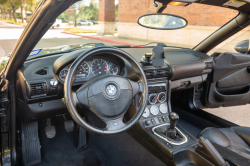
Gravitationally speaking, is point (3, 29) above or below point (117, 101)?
above

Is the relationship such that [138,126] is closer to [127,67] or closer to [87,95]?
[127,67]

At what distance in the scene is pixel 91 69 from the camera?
1866 millimetres

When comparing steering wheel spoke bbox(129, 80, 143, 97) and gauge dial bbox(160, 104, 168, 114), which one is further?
gauge dial bbox(160, 104, 168, 114)

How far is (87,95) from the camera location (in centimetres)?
135

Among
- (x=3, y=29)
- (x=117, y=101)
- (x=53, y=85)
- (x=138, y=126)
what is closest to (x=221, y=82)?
(x=138, y=126)

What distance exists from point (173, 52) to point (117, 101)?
5.03ft

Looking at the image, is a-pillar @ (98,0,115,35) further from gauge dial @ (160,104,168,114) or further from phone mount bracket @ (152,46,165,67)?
gauge dial @ (160,104,168,114)

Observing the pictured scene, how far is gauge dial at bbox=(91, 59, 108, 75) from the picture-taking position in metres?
1.87

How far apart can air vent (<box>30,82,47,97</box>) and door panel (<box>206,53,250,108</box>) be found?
225cm

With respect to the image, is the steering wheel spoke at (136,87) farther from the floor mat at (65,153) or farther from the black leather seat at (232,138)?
the floor mat at (65,153)

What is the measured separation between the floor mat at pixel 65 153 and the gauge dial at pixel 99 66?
116 centimetres

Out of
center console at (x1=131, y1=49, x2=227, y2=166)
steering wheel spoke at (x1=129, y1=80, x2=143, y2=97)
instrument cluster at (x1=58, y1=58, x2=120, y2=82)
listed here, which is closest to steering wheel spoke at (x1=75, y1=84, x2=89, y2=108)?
steering wheel spoke at (x1=129, y1=80, x2=143, y2=97)

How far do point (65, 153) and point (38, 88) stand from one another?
1.10m

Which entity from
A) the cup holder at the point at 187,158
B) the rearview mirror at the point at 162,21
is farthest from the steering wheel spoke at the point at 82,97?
the rearview mirror at the point at 162,21
